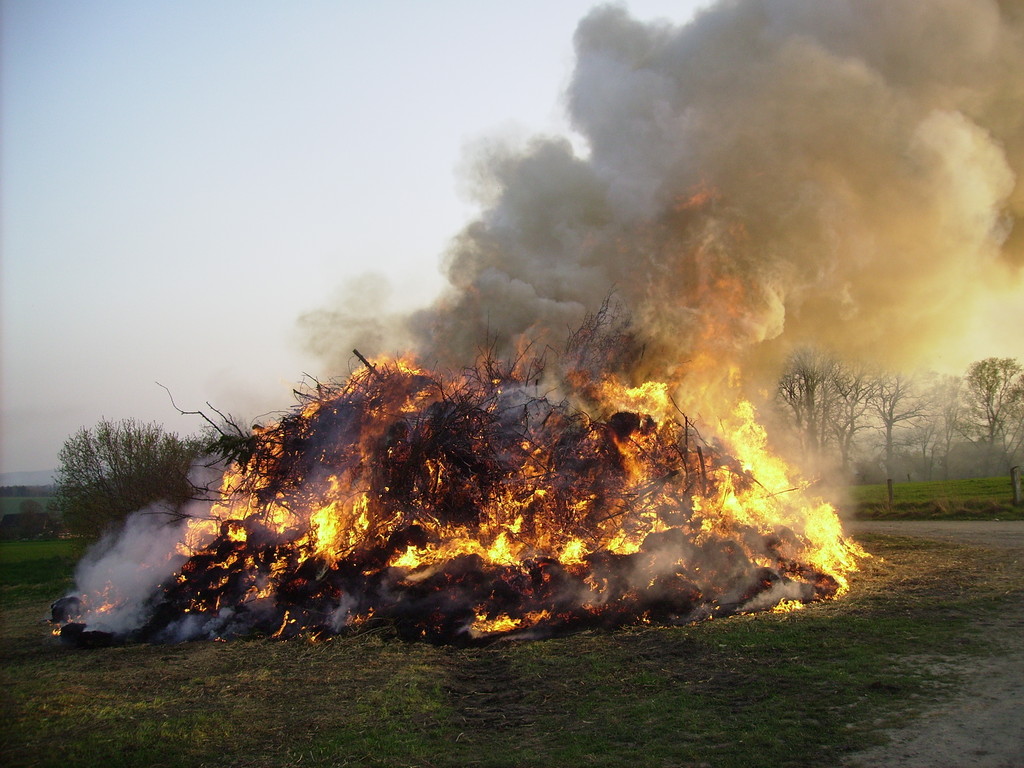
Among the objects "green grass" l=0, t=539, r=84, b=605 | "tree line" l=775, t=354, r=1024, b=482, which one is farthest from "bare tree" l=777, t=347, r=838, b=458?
"green grass" l=0, t=539, r=84, b=605

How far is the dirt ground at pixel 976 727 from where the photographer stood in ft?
16.3

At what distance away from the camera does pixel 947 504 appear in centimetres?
2362

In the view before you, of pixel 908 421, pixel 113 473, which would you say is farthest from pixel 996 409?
pixel 113 473

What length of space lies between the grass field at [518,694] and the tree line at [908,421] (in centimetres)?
3022

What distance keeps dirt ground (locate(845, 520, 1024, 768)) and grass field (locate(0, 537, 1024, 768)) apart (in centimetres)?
21

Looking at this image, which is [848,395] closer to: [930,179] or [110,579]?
[930,179]

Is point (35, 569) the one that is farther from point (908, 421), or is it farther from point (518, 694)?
point (908, 421)

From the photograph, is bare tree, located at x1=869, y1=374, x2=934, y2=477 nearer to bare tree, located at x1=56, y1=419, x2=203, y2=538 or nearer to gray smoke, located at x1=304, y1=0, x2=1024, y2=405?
gray smoke, located at x1=304, y1=0, x2=1024, y2=405

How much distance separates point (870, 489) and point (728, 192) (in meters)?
27.1

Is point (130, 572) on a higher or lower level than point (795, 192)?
lower

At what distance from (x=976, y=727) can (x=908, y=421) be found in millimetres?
51048

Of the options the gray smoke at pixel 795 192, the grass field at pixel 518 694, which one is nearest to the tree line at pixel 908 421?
the gray smoke at pixel 795 192

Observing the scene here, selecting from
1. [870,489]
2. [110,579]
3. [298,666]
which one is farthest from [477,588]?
[870,489]

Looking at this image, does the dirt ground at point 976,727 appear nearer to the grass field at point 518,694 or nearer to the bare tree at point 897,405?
the grass field at point 518,694
